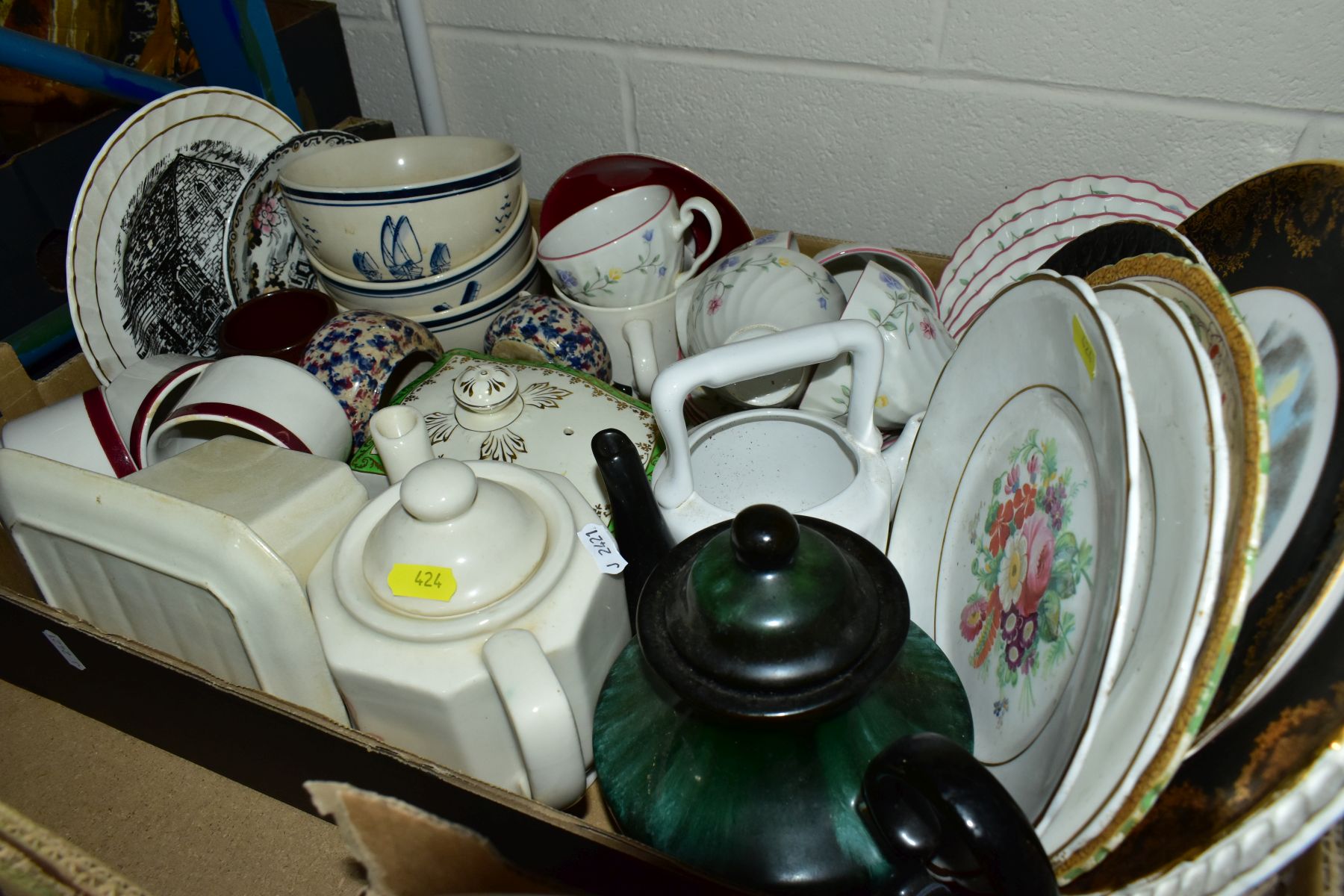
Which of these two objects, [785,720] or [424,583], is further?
[424,583]

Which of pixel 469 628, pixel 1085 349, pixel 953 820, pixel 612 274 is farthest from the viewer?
pixel 612 274

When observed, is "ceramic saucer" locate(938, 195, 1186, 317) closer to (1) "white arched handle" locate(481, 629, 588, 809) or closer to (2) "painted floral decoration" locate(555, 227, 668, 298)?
(2) "painted floral decoration" locate(555, 227, 668, 298)

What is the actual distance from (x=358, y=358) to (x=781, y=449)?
43 centimetres

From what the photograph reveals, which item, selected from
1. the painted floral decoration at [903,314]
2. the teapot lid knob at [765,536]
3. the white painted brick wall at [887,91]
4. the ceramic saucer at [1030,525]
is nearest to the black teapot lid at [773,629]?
the teapot lid knob at [765,536]

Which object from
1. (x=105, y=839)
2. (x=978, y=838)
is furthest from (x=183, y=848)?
(x=978, y=838)

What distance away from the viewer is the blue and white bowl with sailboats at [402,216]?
0.89 m

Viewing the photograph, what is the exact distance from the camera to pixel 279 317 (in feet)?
3.29

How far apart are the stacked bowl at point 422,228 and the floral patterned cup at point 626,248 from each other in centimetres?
7

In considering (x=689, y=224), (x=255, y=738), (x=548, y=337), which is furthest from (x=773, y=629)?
(x=689, y=224)

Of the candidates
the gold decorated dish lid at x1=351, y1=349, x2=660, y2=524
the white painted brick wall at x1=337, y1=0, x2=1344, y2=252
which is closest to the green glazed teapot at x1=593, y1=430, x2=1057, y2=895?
the gold decorated dish lid at x1=351, y1=349, x2=660, y2=524

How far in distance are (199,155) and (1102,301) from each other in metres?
0.96

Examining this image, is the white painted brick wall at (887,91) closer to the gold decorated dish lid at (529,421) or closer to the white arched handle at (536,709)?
the gold decorated dish lid at (529,421)

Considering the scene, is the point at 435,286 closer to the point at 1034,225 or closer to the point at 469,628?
the point at 469,628

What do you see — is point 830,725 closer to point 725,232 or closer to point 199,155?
point 725,232
